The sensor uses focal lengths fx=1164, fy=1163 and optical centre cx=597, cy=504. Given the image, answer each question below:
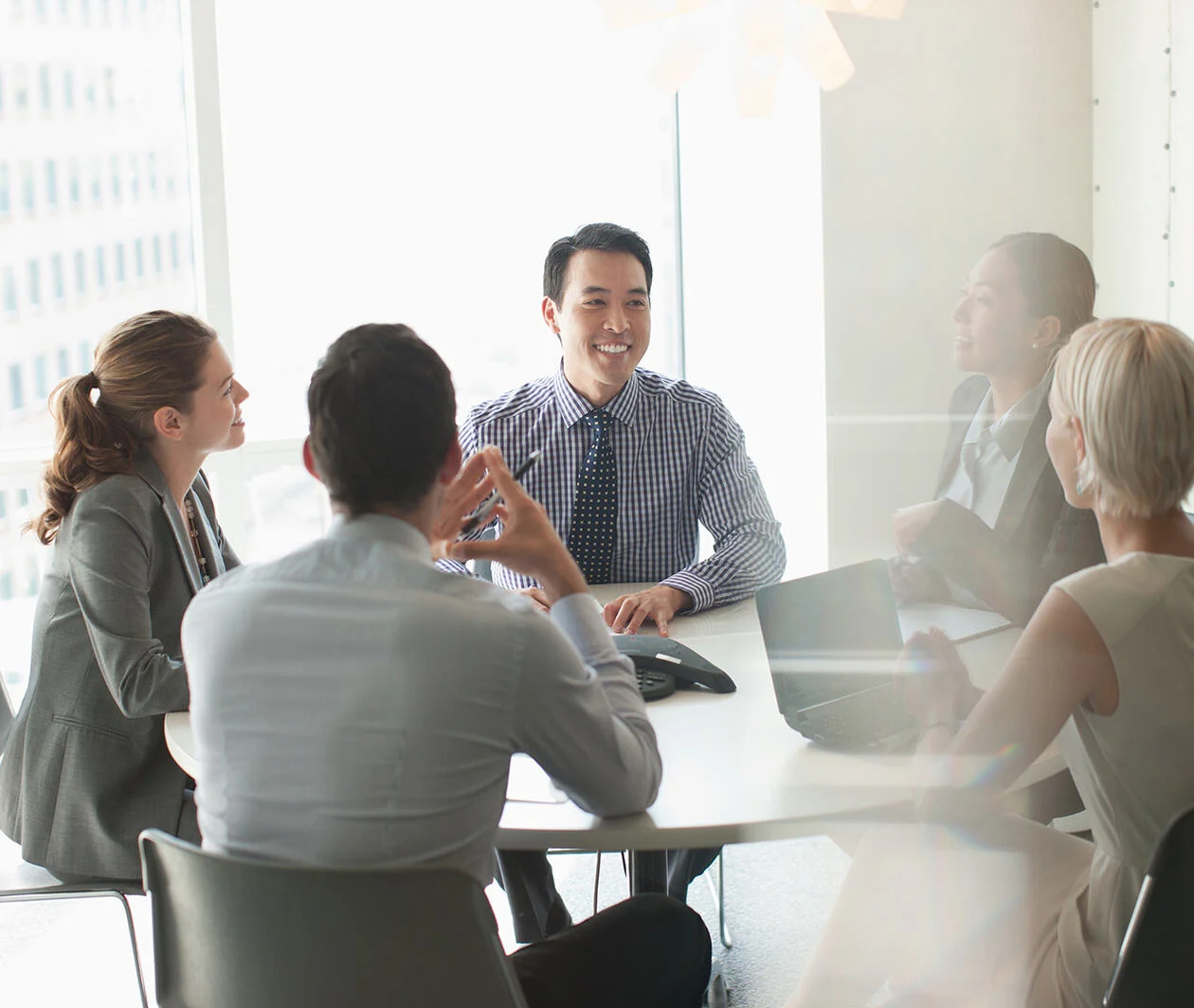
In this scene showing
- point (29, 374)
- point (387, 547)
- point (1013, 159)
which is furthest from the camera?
point (29, 374)

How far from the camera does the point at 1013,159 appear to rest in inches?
68.3

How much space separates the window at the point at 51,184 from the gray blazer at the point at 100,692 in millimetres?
1923

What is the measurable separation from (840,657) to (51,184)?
2.79 meters

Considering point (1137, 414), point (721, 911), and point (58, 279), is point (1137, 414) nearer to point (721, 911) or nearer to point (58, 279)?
point (721, 911)

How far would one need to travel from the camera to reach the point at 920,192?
2.03 m

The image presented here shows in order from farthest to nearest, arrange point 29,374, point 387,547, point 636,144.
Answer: point 636,144, point 29,374, point 387,547

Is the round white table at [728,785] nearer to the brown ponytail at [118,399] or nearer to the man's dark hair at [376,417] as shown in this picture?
the man's dark hair at [376,417]

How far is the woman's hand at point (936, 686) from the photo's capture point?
1.22m

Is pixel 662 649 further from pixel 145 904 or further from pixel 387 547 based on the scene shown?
pixel 145 904

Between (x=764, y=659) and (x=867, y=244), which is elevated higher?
(x=867, y=244)

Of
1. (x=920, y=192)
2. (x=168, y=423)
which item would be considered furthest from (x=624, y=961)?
(x=920, y=192)

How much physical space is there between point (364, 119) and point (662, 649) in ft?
8.52

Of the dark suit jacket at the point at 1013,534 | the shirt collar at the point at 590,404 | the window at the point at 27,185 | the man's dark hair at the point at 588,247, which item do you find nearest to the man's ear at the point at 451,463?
the dark suit jacket at the point at 1013,534

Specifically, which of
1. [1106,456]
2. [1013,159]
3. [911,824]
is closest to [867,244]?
[1013,159]
